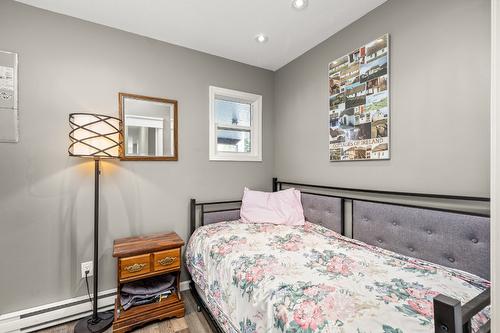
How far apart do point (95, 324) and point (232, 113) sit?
235cm

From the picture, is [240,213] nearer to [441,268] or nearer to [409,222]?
[409,222]

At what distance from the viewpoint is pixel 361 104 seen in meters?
1.93

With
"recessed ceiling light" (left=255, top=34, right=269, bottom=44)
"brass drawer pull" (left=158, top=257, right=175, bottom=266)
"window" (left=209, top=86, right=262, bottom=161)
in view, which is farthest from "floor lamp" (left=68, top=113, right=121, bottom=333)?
"recessed ceiling light" (left=255, top=34, right=269, bottom=44)

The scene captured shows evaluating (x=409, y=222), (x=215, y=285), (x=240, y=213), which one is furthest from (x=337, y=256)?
(x=240, y=213)

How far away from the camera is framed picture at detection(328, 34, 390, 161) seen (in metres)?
1.78

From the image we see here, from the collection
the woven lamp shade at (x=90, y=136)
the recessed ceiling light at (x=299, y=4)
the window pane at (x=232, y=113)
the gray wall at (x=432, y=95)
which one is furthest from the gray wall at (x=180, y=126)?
the recessed ceiling light at (x=299, y=4)

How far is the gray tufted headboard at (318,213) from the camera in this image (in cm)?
207

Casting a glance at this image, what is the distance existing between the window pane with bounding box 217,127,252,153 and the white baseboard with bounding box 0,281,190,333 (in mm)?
1800

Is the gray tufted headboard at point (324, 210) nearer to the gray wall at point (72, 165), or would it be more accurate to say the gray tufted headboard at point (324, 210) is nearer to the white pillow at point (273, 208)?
the white pillow at point (273, 208)

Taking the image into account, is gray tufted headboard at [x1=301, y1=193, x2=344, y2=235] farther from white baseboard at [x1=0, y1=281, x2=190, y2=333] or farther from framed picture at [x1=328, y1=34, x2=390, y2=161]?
white baseboard at [x1=0, y1=281, x2=190, y2=333]

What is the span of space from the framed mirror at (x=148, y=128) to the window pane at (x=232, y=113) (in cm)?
56

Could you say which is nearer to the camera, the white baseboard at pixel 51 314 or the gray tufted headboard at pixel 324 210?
the white baseboard at pixel 51 314

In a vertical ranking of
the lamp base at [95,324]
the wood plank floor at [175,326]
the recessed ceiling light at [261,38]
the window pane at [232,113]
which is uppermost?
the recessed ceiling light at [261,38]

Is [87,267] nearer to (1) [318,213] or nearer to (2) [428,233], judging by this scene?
(1) [318,213]
